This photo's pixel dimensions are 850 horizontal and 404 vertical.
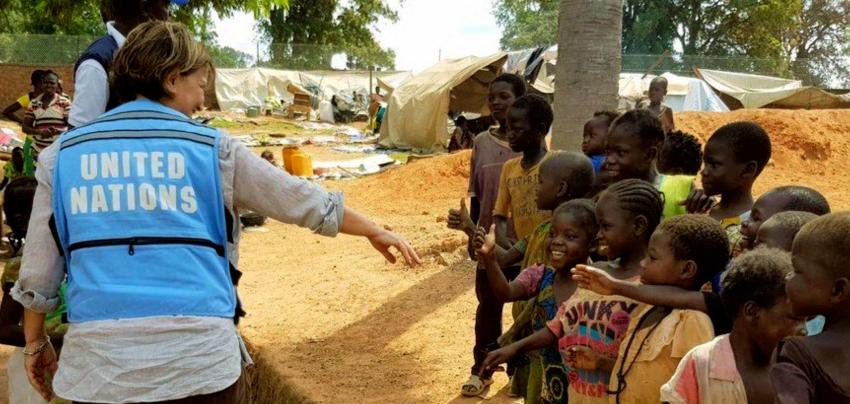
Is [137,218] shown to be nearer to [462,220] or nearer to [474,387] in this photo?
[462,220]

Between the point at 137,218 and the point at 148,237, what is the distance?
56mm

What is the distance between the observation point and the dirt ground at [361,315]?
4.70 meters

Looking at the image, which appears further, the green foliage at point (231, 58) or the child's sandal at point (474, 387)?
the green foliage at point (231, 58)

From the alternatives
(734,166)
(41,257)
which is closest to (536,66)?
(734,166)

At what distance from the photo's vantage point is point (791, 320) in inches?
80.0

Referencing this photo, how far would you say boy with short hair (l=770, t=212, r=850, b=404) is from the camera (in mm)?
1616

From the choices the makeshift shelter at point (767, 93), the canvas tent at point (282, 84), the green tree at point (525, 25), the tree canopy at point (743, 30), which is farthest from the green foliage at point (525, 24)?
the makeshift shelter at point (767, 93)

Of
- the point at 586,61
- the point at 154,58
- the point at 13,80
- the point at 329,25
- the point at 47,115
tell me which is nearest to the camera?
the point at 154,58

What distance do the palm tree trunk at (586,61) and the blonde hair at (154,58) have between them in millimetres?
3584

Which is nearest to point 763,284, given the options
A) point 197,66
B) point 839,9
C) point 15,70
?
point 197,66

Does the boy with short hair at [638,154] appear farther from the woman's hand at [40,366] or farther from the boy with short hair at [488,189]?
the woman's hand at [40,366]

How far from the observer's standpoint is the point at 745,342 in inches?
83.3

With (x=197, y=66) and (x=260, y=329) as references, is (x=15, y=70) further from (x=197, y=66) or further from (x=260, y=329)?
(x=197, y=66)

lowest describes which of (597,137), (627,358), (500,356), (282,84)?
(282,84)
